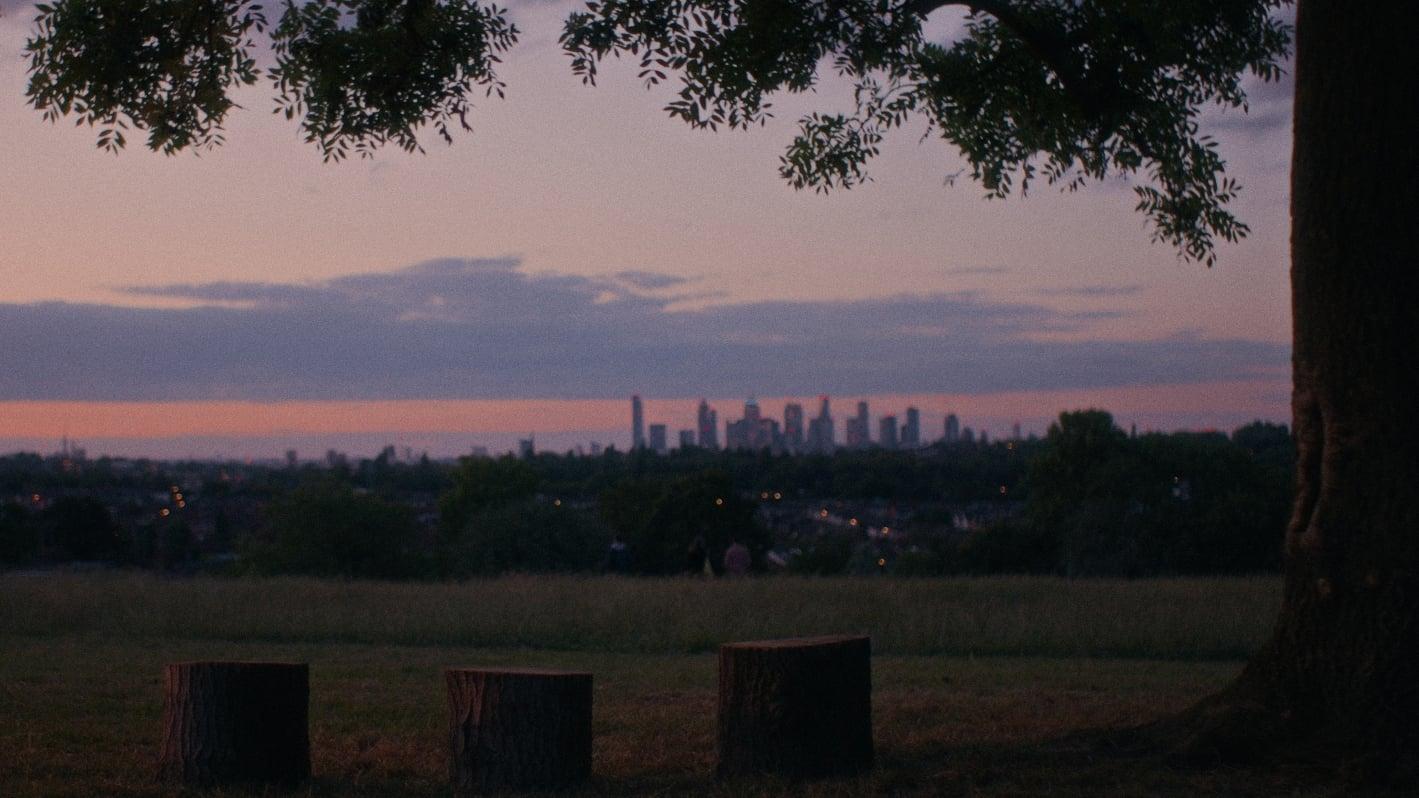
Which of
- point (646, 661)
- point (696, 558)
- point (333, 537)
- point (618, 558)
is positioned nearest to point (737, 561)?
point (696, 558)

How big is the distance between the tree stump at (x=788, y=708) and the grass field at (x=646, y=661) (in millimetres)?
169

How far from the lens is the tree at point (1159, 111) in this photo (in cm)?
671

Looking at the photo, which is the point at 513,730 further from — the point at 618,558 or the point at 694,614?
the point at 618,558

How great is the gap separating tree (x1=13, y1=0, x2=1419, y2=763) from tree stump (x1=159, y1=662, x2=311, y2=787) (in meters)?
4.35

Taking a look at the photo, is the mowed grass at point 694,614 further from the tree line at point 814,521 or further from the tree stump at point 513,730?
the tree stump at point 513,730

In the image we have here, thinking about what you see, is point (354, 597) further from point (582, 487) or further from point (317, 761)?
point (582, 487)

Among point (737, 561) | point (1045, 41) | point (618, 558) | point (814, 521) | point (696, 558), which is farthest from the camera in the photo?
point (814, 521)

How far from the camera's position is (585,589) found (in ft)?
61.9

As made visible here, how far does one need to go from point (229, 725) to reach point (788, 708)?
271 centimetres

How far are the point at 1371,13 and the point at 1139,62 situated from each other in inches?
126

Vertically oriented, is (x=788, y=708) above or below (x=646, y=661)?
above

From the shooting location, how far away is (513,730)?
22.1 ft

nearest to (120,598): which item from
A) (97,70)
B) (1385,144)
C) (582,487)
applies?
(97,70)

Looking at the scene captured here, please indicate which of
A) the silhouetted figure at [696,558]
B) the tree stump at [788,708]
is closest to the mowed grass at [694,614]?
the silhouetted figure at [696,558]
